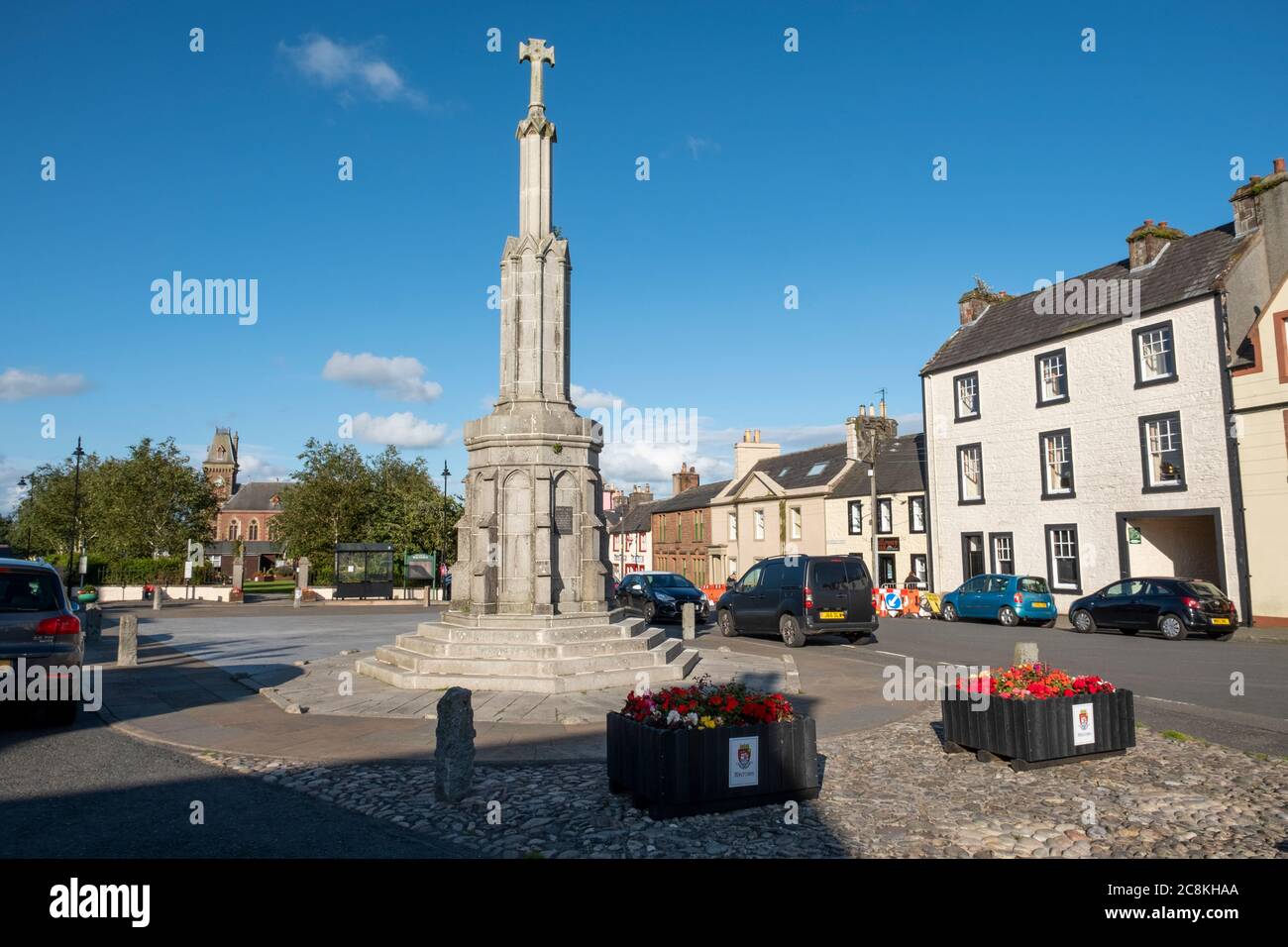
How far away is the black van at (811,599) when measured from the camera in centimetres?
1833

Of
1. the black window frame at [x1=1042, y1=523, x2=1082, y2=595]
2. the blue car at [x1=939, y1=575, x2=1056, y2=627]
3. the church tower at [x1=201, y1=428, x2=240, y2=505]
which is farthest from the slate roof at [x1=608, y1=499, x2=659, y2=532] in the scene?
the church tower at [x1=201, y1=428, x2=240, y2=505]

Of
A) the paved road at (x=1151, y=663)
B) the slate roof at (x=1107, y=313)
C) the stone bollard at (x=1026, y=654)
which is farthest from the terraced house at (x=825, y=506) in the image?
the stone bollard at (x=1026, y=654)

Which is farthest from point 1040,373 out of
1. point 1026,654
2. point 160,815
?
point 160,815

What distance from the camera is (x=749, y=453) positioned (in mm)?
52938

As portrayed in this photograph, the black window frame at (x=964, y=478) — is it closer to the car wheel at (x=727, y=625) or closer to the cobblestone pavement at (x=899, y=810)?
the car wheel at (x=727, y=625)

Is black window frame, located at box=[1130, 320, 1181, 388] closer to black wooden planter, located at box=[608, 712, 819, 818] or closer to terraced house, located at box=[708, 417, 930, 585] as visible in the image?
terraced house, located at box=[708, 417, 930, 585]

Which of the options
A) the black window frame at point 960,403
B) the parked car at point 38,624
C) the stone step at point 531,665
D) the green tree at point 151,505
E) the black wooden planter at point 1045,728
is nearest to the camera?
the black wooden planter at point 1045,728

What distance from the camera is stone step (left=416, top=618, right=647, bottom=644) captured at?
12.2m

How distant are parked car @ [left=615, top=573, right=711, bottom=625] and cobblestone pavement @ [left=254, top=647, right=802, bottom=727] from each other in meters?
10.8

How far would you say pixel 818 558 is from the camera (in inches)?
751

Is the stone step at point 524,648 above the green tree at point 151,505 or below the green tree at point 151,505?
below

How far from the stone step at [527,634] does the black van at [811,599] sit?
6.91 metres
